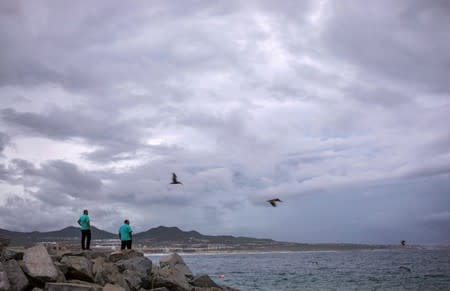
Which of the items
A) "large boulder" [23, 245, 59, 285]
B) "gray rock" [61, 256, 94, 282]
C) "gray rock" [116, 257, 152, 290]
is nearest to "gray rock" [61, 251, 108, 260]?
"gray rock" [116, 257, 152, 290]

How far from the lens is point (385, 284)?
46719 mm

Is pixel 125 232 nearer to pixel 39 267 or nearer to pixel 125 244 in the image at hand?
pixel 125 244

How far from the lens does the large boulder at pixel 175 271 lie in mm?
21234

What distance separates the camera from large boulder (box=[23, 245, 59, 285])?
16047 millimetres

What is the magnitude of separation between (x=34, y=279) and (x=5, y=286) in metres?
1.30

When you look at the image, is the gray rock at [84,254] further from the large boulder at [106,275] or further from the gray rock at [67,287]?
the gray rock at [67,287]

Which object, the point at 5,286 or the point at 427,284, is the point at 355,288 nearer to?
the point at 427,284

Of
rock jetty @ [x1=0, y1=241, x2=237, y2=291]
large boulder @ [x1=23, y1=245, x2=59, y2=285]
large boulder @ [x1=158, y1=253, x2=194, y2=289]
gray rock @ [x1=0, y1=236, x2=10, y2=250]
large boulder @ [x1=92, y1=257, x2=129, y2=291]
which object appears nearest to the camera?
rock jetty @ [x1=0, y1=241, x2=237, y2=291]

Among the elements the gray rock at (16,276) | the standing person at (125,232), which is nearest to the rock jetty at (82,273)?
the gray rock at (16,276)

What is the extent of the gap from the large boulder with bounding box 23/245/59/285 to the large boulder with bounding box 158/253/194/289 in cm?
587

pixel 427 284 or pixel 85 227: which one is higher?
pixel 85 227

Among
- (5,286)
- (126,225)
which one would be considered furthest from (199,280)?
(5,286)

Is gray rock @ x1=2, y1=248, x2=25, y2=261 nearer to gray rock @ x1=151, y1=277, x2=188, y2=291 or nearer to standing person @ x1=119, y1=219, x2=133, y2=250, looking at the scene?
gray rock @ x1=151, y1=277, x2=188, y2=291

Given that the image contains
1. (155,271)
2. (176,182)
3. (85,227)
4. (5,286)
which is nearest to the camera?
(5,286)
